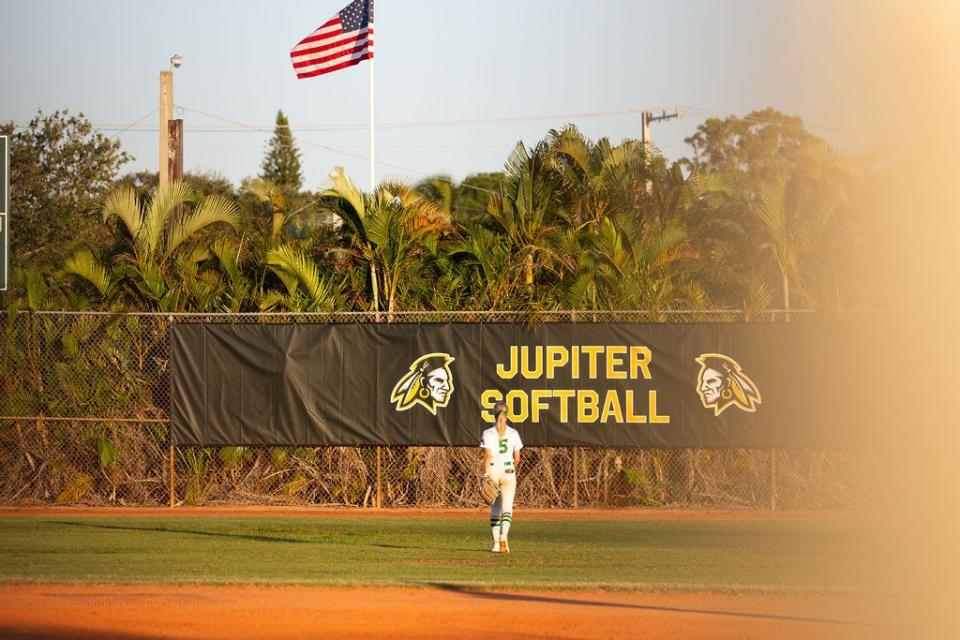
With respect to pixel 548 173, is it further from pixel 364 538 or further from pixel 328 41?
pixel 364 538

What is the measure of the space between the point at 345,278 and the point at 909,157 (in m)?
11.4

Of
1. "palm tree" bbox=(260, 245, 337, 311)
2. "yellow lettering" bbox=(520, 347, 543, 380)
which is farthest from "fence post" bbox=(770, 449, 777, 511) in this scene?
"palm tree" bbox=(260, 245, 337, 311)

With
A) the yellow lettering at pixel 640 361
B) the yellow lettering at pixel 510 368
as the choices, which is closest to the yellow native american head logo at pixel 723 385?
the yellow lettering at pixel 640 361

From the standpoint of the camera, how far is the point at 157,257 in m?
21.8

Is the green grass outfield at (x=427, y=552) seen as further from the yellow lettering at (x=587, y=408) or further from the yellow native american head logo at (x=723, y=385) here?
the yellow native american head logo at (x=723, y=385)

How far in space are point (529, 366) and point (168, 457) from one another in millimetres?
6293

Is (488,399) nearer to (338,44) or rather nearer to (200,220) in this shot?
(200,220)

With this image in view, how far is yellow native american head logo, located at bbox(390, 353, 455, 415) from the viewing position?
63.5ft

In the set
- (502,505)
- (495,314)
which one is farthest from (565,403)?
(502,505)

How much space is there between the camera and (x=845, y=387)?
18891mm

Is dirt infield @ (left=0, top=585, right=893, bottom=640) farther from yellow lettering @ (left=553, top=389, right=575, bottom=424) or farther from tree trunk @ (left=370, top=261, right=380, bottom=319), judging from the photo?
tree trunk @ (left=370, top=261, right=380, bottom=319)

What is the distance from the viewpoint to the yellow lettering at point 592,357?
63.0 ft

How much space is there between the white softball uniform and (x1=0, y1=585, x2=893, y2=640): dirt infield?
100 inches

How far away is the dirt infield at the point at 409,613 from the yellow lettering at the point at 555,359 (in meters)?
7.43
